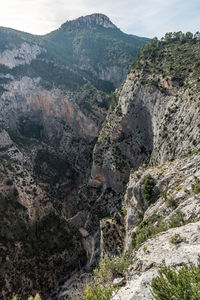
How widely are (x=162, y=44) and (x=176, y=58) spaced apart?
23.8 m

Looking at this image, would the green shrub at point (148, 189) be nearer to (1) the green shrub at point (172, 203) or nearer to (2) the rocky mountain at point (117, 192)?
(2) the rocky mountain at point (117, 192)

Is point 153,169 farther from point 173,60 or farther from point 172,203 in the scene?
point 173,60

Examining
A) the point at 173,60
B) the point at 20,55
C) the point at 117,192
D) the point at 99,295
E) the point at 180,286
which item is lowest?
the point at 117,192

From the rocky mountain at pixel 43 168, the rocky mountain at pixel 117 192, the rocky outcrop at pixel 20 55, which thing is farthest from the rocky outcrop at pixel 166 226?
the rocky outcrop at pixel 20 55

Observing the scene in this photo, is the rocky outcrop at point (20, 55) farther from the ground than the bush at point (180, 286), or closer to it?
farther from the ground

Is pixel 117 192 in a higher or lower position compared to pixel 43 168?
higher

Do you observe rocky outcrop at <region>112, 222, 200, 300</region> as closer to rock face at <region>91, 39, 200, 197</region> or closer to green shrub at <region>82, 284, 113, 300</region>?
green shrub at <region>82, 284, 113, 300</region>

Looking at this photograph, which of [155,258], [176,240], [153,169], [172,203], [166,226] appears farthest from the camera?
[153,169]

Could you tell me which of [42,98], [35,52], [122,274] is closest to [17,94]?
[42,98]

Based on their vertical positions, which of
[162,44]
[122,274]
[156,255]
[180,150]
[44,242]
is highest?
[162,44]

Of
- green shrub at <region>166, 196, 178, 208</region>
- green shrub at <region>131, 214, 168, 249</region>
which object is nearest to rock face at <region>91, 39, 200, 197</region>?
green shrub at <region>166, 196, 178, 208</region>

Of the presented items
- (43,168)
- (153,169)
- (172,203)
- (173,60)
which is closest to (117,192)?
(153,169)

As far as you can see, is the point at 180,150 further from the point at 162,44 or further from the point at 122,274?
the point at 162,44

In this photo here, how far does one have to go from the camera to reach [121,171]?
2709 inches
